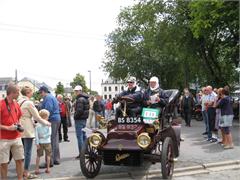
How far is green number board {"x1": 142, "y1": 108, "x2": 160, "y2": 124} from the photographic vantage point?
340 inches

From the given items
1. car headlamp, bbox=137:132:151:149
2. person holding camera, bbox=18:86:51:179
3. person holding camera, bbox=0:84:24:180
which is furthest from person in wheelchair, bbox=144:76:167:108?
person holding camera, bbox=0:84:24:180

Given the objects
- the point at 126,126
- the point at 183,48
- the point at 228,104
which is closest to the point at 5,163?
the point at 126,126

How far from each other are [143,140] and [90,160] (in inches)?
47.2

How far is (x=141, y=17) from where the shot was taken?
31531mm

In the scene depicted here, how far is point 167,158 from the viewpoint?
8117 millimetres

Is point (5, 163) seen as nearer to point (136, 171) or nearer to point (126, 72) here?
point (136, 171)

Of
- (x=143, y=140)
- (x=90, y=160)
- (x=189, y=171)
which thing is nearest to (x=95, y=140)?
(x=90, y=160)

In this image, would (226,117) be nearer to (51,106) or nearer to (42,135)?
(51,106)

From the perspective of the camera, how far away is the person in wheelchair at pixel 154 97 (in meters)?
8.99

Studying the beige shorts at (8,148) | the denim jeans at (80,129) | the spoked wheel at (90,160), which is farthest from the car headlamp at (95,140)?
the denim jeans at (80,129)

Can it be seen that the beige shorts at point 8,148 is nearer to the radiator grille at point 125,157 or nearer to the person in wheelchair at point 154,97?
the radiator grille at point 125,157

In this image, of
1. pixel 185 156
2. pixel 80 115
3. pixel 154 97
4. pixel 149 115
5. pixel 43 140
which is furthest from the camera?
pixel 185 156

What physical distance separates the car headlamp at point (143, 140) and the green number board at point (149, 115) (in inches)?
25.3

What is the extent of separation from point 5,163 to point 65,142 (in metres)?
7.54
